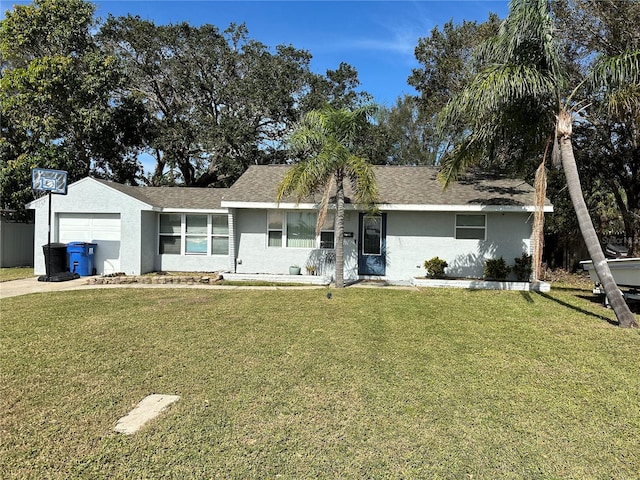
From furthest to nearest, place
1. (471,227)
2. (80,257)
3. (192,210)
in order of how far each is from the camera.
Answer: (192,210) < (80,257) < (471,227)

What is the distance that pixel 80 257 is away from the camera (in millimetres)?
13211

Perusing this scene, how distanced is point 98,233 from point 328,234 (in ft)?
27.3

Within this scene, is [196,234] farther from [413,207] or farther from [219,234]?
[413,207]

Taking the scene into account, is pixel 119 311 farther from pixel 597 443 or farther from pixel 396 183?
pixel 396 183

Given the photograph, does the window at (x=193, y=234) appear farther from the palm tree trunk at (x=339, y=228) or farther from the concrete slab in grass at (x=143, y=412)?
the concrete slab in grass at (x=143, y=412)

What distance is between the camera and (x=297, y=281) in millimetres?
12242

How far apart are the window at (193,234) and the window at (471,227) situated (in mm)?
8312

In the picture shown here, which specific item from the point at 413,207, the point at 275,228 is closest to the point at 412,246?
the point at 413,207

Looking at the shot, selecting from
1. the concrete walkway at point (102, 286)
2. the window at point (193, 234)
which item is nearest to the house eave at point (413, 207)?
the window at point (193, 234)

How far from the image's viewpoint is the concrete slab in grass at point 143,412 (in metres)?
3.30

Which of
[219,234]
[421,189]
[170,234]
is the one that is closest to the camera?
[421,189]

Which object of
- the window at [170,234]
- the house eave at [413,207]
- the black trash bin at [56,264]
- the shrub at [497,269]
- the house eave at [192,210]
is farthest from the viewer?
the window at [170,234]

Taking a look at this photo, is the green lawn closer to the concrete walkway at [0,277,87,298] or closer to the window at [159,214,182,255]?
the concrete walkway at [0,277,87,298]

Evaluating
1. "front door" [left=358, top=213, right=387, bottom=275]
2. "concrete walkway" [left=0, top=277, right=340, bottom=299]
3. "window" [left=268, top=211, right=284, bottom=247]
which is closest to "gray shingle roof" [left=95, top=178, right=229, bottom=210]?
"window" [left=268, top=211, right=284, bottom=247]
